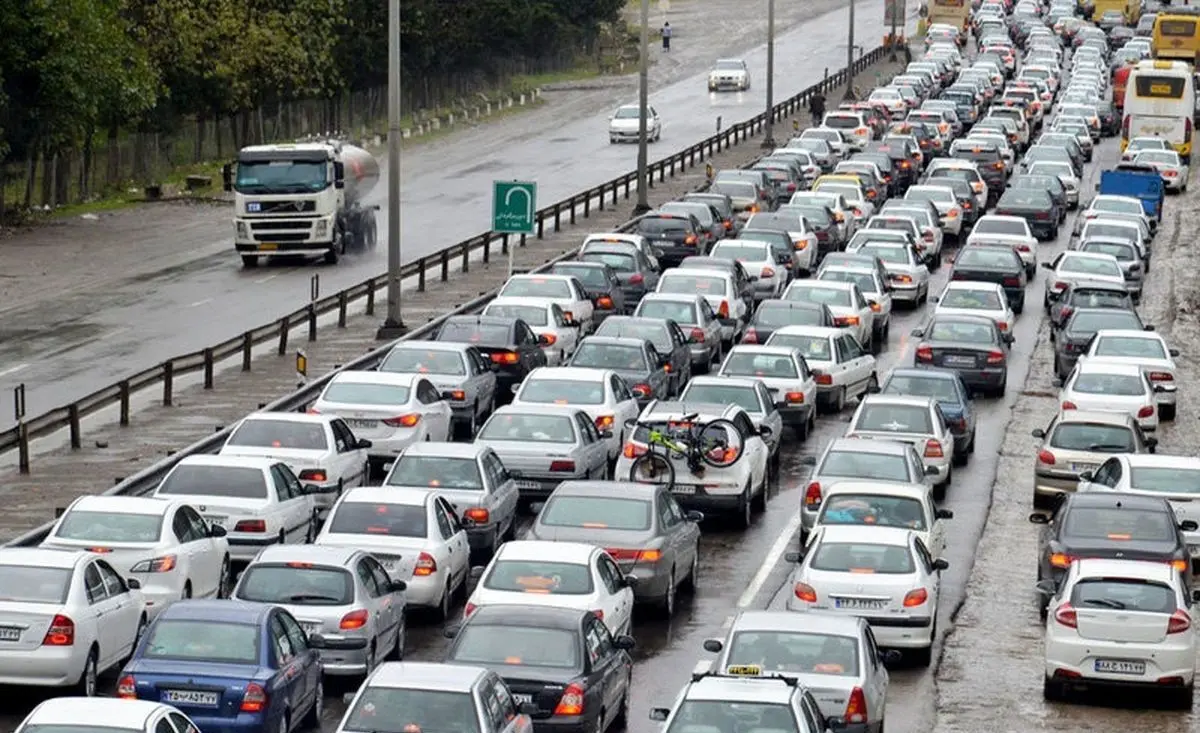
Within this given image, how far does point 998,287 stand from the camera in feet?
159

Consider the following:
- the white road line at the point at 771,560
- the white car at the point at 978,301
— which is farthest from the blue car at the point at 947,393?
the white car at the point at 978,301

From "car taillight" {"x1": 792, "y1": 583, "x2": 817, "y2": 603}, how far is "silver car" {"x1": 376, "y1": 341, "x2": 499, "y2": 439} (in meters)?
11.6

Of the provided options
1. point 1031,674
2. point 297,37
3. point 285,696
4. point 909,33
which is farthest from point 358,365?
point 909,33

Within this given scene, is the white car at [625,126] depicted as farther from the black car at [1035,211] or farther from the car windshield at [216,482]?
the car windshield at [216,482]

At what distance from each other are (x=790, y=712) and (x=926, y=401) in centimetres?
1636

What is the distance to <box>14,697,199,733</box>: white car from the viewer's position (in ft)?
58.7

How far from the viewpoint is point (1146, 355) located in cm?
4228

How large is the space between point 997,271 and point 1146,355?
403 inches

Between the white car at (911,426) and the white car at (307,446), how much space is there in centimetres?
649

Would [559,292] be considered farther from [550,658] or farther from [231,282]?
[550,658]

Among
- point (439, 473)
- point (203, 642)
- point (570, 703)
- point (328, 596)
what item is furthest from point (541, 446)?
point (203, 642)

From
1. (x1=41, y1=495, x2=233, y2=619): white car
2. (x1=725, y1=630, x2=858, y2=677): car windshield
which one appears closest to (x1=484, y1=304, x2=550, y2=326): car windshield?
(x1=41, y1=495, x2=233, y2=619): white car

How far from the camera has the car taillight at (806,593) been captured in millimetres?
25984

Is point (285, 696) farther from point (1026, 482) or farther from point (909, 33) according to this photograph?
point (909, 33)
